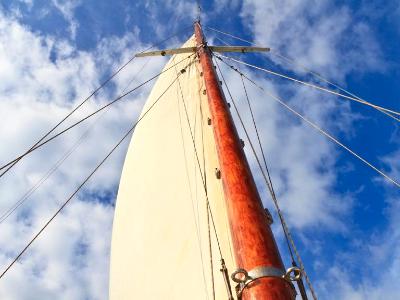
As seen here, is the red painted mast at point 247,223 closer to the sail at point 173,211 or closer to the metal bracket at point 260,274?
the metal bracket at point 260,274

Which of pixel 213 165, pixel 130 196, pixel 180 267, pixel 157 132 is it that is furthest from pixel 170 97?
pixel 180 267

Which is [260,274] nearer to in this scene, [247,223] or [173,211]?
[247,223]

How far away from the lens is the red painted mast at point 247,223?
170cm

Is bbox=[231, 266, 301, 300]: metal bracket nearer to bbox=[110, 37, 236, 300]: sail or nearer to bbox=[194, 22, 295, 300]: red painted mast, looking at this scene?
bbox=[194, 22, 295, 300]: red painted mast

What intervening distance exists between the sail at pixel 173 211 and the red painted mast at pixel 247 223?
1.51 ft

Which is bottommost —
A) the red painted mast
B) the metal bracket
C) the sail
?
the metal bracket

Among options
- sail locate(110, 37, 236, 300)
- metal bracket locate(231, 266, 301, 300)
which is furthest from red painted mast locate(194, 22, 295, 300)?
sail locate(110, 37, 236, 300)

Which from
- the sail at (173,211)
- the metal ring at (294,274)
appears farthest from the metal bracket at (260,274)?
the sail at (173,211)

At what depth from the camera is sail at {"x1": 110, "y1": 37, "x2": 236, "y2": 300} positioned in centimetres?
311

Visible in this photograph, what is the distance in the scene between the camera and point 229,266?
2.80 metres

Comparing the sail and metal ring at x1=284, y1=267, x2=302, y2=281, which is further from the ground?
the sail

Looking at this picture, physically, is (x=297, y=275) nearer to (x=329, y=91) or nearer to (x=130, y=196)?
(x=329, y=91)

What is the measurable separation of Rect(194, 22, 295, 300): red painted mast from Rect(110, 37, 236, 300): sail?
460 millimetres

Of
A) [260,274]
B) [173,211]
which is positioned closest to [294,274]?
[260,274]
